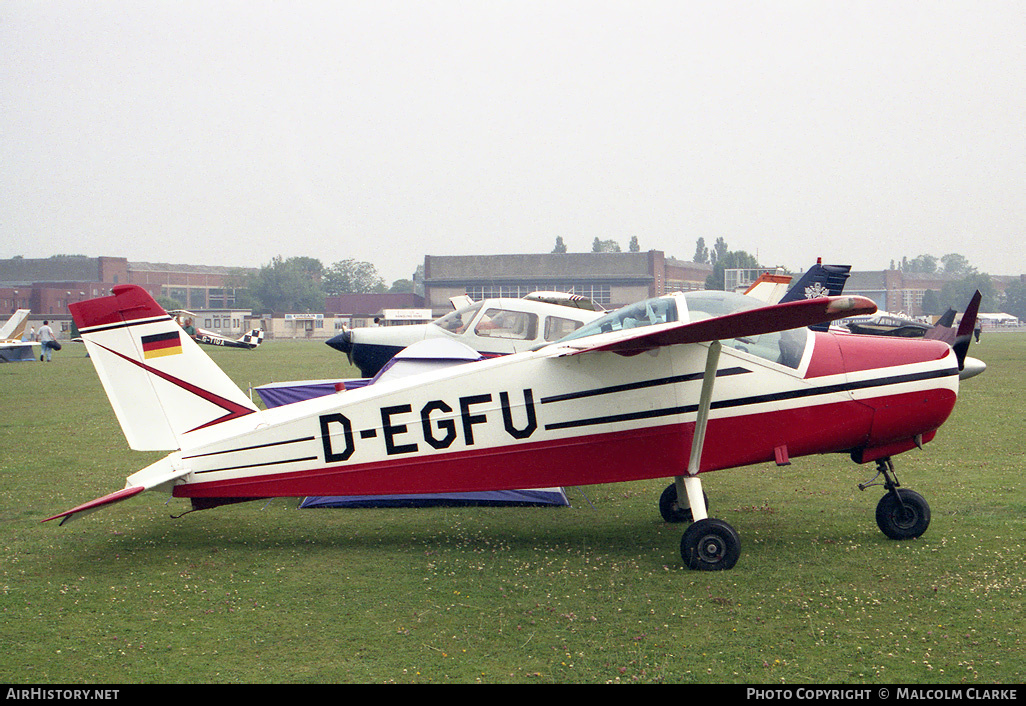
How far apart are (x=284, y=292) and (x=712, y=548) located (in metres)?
165

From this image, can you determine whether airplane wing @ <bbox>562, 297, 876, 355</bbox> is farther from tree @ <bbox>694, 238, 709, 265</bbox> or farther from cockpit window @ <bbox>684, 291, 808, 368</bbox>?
tree @ <bbox>694, 238, 709, 265</bbox>

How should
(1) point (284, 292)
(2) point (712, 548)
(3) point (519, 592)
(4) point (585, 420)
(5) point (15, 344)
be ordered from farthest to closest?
(1) point (284, 292) → (5) point (15, 344) → (4) point (585, 420) → (2) point (712, 548) → (3) point (519, 592)

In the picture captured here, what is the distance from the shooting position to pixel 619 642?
4980 millimetres

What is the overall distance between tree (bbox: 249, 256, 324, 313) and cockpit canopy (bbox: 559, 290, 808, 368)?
6336 inches

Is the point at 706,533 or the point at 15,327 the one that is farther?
the point at 15,327

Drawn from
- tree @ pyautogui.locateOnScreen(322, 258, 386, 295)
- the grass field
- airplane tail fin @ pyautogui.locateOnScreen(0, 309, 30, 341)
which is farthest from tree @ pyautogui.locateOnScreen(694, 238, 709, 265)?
the grass field

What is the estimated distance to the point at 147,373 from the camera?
7.16 meters

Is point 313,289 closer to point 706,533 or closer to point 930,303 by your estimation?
point 930,303

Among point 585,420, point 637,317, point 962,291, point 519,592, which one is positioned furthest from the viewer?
point 962,291

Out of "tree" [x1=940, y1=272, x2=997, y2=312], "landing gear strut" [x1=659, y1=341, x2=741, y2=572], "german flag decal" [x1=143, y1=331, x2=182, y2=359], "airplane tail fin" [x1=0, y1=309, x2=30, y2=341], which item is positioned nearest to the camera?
"landing gear strut" [x1=659, y1=341, x2=741, y2=572]

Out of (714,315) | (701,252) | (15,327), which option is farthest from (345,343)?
(701,252)

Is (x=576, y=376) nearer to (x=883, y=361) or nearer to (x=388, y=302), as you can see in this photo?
(x=883, y=361)

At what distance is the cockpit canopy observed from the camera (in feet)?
22.6
